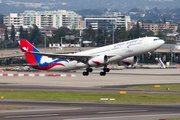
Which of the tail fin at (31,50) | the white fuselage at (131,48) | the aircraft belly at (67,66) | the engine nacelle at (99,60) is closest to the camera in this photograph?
the white fuselage at (131,48)

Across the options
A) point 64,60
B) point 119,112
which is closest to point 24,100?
point 119,112

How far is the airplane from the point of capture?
56.2 meters

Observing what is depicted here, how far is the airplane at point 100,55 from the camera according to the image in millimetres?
56156

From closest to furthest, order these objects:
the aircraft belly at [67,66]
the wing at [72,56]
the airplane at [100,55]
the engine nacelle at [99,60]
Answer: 1. the airplane at [100,55]
2. the engine nacelle at [99,60]
3. the wing at [72,56]
4. the aircraft belly at [67,66]

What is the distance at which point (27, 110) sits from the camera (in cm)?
3466

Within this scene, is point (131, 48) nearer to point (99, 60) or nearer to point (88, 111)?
point (99, 60)

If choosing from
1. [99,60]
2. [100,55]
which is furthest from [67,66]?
[99,60]

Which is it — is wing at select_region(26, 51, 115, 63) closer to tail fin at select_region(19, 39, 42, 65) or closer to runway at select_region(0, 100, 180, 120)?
tail fin at select_region(19, 39, 42, 65)

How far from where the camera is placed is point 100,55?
58938 millimetres

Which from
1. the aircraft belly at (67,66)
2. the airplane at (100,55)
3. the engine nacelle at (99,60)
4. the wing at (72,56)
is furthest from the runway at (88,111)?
the aircraft belly at (67,66)

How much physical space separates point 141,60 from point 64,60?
108706 millimetres

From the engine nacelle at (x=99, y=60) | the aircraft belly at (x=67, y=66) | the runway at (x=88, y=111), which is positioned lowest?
the runway at (x=88, y=111)

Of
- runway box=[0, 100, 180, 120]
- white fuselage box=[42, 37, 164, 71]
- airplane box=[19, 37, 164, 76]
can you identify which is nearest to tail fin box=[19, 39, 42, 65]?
airplane box=[19, 37, 164, 76]

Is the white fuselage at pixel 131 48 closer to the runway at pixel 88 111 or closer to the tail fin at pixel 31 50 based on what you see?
the tail fin at pixel 31 50
